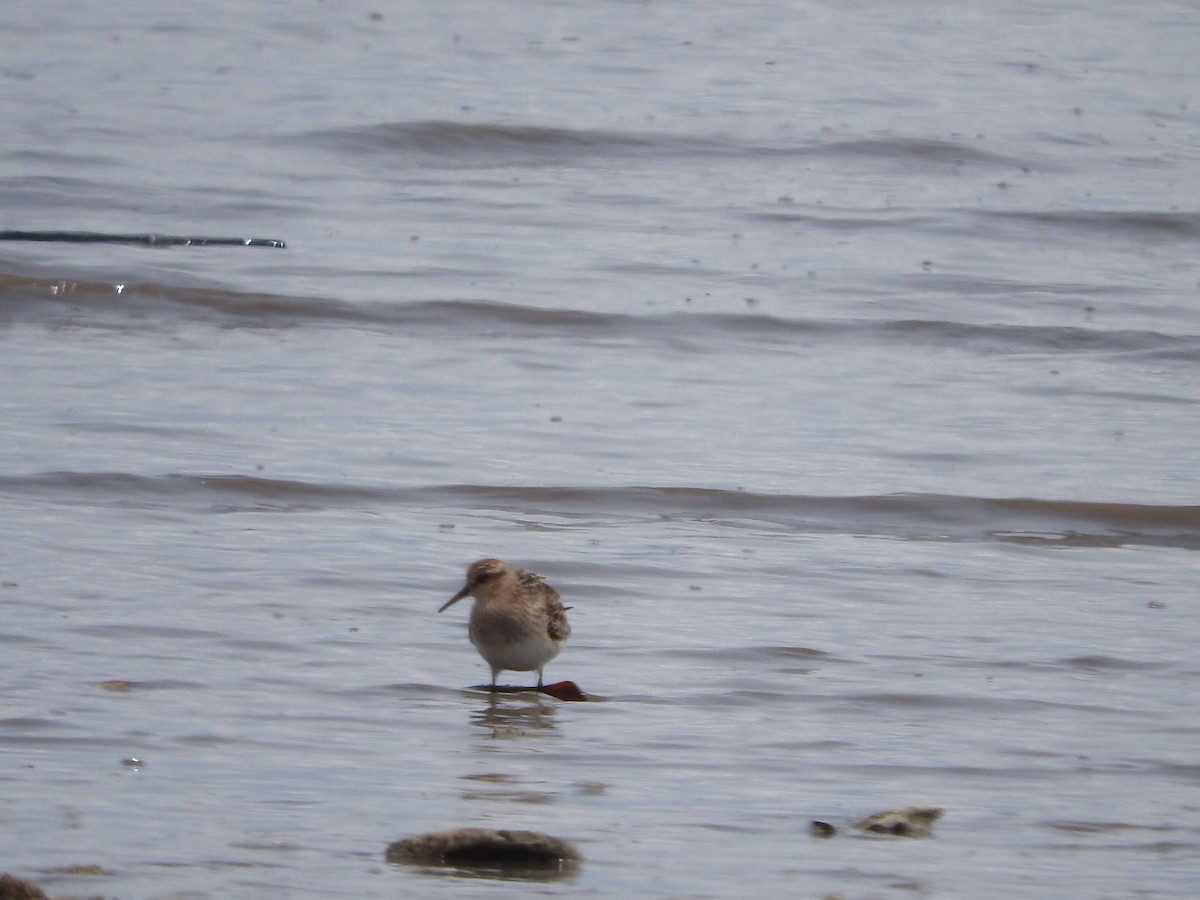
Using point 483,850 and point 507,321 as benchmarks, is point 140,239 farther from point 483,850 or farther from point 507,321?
point 483,850

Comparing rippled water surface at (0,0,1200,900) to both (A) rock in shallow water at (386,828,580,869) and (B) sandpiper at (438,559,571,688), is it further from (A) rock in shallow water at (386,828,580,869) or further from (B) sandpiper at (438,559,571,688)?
(B) sandpiper at (438,559,571,688)

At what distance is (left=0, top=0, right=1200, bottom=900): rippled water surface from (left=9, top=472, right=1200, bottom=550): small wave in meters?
0.03

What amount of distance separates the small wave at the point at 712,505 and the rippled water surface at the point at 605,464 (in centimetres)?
3

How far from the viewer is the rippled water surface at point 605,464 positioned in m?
5.49

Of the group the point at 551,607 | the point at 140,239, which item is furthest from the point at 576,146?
the point at 551,607

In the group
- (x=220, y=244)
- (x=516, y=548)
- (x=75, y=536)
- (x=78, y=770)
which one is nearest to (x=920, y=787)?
(x=78, y=770)

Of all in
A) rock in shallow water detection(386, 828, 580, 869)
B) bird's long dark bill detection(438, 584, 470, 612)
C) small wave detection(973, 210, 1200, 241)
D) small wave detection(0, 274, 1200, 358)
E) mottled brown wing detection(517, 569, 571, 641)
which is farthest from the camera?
small wave detection(973, 210, 1200, 241)

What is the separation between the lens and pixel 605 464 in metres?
9.94

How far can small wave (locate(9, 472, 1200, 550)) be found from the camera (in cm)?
914

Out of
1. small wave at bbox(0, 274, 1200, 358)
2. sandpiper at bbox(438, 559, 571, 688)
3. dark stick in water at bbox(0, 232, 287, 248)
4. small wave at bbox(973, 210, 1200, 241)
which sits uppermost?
small wave at bbox(973, 210, 1200, 241)

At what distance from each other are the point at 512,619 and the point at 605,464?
10.5 feet

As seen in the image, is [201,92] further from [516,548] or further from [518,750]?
[518,750]

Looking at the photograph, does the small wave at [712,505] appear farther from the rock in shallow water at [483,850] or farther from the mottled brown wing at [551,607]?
the rock in shallow water at [483,850]

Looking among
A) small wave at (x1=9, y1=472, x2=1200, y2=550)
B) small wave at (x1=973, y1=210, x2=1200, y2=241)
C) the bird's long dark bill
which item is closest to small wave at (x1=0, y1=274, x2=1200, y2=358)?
small wave at (x1=9, y1=472, x2=1200, y2=550)
